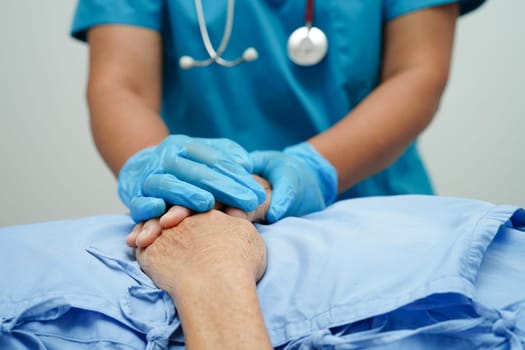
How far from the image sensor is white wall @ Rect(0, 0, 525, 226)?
1903 millimetres

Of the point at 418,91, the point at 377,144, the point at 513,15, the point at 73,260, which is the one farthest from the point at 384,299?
the point at 513,15

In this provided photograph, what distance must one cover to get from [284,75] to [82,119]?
3.58ft

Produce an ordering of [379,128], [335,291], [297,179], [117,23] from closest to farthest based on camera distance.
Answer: [335,291], [297,179], [379,128], [117,23]

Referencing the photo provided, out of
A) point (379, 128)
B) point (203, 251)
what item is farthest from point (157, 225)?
point (379, 128)

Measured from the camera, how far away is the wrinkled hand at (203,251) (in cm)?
57

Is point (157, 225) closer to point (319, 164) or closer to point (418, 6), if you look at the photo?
point (319, 164)

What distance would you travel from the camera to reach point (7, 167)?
1961 millimetres

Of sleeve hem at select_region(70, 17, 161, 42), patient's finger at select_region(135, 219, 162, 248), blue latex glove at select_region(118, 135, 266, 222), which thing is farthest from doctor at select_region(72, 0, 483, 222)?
patient's finger at select_region(135, 219, 162, 248)

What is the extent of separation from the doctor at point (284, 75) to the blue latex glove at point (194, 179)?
224 millimetres

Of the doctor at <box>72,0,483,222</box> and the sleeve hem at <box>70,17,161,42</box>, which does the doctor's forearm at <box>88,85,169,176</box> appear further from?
the sleeve hem at <box>70,17,161,42</box>

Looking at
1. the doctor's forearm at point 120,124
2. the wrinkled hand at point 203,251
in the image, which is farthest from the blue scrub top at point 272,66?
the wrinkled hand at point 203,251

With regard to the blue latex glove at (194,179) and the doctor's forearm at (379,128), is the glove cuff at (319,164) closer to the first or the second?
the doctor's forearm at (379,128)

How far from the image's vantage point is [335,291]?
546 mm

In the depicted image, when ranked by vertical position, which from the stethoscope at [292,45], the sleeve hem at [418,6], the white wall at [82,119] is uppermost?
the sleeve hem at [418,6]
